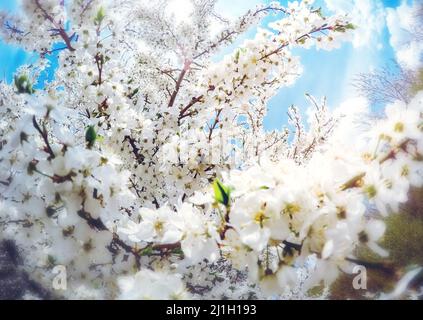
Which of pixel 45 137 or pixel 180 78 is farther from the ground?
pixel 180 78

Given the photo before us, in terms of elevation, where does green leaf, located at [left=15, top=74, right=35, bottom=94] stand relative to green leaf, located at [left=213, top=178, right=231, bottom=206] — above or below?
above

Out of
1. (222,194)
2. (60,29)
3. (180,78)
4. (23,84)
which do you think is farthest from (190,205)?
(180,78)

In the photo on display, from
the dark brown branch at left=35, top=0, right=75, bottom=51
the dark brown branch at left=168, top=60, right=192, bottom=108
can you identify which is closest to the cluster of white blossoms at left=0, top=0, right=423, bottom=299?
the dark brown branch at left=35, top=0, right=75, bottom=51

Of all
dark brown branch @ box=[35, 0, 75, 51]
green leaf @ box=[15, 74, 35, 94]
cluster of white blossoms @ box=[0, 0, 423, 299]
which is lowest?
cluster of white blossoms @ box=[0, 0, 423, 299]

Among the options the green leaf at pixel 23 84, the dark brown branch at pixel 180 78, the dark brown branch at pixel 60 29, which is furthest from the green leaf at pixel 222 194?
the dark brown branch at pixel 180 78

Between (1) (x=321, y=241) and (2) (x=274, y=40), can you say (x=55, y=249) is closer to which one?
(1) (x=321, y=241)

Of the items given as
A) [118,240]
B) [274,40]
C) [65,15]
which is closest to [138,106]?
[65,15]

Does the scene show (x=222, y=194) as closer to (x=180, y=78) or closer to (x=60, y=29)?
(x=60, y=29)

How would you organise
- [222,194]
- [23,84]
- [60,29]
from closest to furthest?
[222,194], [23,84], [60,29]

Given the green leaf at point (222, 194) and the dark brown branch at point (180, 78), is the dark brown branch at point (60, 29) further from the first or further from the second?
the green leaf at point (222, 194)

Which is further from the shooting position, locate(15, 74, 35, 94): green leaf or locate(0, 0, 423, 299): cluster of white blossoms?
locate(15, 74, 35, 94): green leaf

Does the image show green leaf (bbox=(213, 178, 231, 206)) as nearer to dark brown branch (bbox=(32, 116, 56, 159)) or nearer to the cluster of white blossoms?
the cluster of white blossoms

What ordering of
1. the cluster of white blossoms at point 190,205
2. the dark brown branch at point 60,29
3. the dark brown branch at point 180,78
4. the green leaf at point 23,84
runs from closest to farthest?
the cluster of white blossoms at point 190,205, the green leaf at point 23,84, the dark brown branch at point 60,29, the dark brown branch at point 180,78

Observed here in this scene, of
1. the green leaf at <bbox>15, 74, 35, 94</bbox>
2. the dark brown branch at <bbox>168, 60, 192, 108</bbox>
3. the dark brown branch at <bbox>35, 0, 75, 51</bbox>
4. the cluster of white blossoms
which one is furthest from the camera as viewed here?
the dark brown branch at <bbox>168, 60, 192, 108</bbox>
